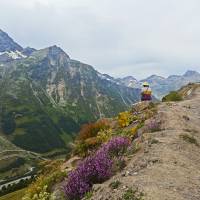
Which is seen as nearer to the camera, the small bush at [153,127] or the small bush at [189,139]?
the small bush at [189,139]

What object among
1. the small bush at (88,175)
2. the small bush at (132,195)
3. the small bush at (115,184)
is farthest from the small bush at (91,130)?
the small bush at (132,195)

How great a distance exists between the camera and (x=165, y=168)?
15.3 meters

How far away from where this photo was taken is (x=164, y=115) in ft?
83.9

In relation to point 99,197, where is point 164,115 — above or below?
above

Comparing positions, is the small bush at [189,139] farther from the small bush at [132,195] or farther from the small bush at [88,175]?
the small bush at [132,195]

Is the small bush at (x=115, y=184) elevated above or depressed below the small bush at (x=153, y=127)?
below

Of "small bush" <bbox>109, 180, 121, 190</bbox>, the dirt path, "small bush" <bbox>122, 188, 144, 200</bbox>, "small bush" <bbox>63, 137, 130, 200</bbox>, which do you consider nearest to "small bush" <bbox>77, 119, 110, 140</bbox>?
the dirt path

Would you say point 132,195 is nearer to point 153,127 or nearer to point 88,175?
point 88,175

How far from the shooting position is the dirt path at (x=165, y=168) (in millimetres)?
12711

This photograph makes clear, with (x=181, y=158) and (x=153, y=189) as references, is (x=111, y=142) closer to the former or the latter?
(x=181, y=158)

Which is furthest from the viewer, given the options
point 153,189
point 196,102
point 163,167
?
point 196,102

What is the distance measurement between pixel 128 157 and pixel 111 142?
63.4 inches

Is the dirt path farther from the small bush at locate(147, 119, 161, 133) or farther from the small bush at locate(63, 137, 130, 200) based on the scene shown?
the small bush at locate(63, 137, 130, 200)

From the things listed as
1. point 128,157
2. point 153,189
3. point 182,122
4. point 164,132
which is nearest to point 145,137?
point 164,132
